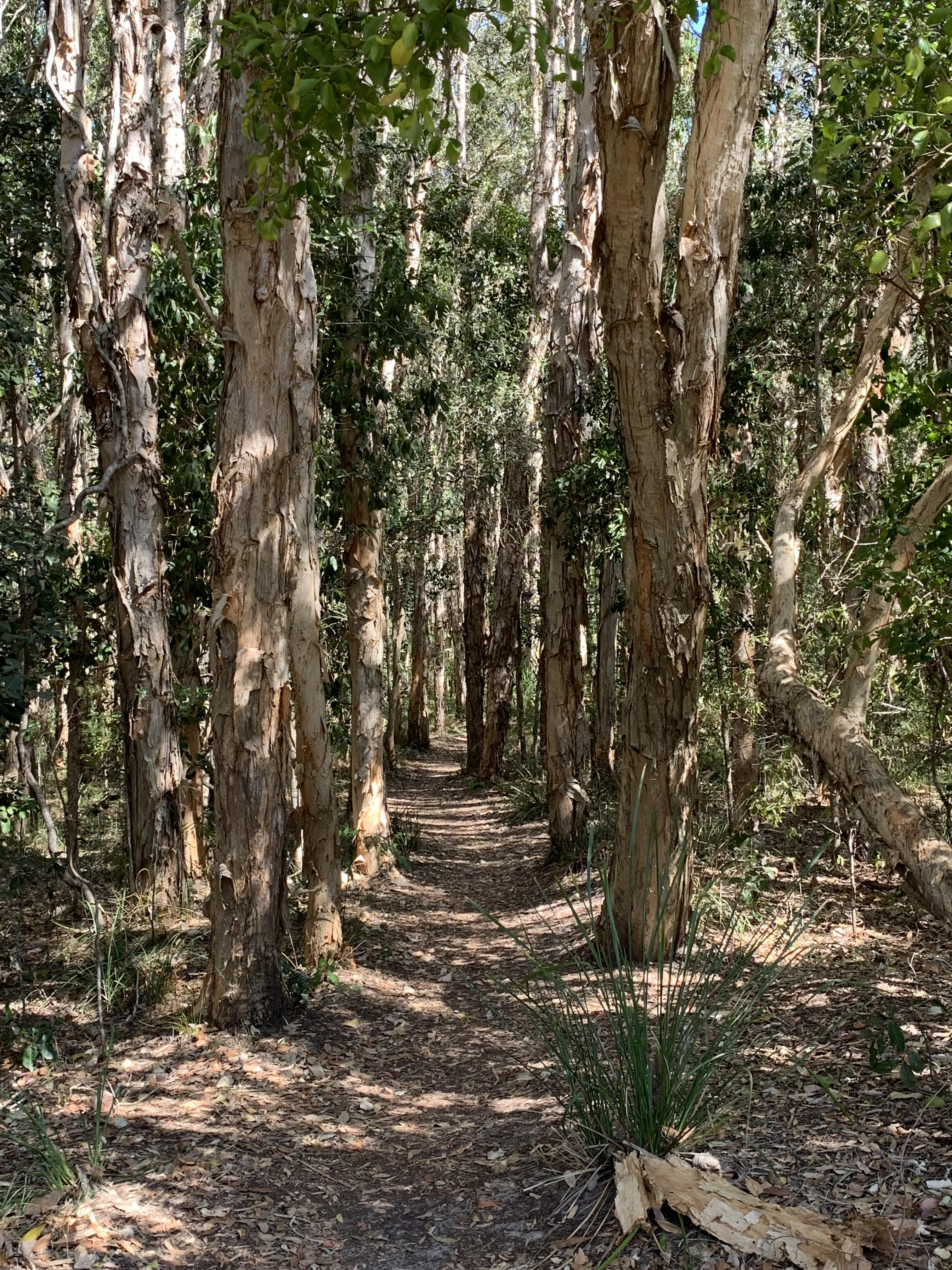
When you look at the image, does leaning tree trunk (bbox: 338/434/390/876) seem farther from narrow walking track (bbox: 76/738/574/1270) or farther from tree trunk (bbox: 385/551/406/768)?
tree trunk (bbox: 385/551/406/768)

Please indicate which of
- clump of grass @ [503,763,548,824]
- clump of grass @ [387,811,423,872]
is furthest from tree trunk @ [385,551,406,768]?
clump of grass @ [387,811,423,872]

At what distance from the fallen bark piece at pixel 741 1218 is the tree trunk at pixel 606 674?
32.9ft

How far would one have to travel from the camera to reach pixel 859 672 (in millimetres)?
5605

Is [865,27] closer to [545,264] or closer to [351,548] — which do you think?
[351,548]

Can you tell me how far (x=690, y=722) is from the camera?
6.12 meters

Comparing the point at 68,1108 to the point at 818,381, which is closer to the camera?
the point at 68,1108

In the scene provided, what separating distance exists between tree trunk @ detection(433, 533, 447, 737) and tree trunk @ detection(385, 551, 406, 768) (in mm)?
4984

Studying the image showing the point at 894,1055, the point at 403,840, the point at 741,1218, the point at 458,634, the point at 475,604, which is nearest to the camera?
the point at 741,1218

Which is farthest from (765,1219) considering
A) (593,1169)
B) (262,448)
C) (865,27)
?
(865,27)

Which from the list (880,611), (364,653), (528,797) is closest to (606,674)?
(528,797)

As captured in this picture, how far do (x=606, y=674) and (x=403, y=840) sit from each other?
4.21 m

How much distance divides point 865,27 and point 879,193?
1.62 meters

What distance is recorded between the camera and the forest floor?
3.41 meters

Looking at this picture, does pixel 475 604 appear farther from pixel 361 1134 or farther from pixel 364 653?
pixel 361 1134
